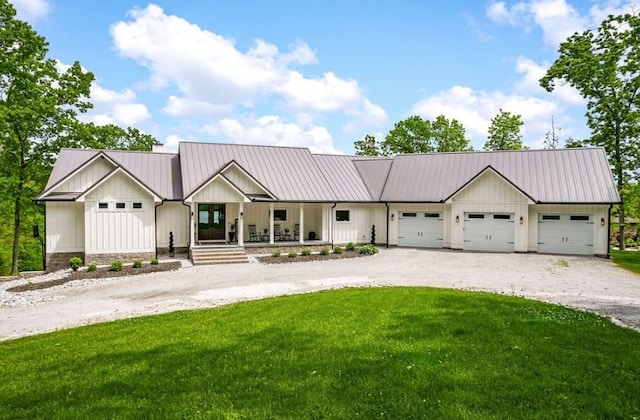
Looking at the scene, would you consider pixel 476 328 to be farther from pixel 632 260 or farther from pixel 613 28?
pixel 613 28

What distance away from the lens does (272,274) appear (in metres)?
17.0

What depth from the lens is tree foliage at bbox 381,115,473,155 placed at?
1744 inches

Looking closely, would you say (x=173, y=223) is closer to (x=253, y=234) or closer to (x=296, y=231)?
(x=253, y=234)

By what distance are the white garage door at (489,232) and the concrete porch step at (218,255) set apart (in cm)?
1252

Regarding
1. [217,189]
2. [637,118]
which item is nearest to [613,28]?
[637,118]

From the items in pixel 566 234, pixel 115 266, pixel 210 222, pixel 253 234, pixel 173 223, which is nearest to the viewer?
pixel 115 266

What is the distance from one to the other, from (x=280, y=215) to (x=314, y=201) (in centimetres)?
277

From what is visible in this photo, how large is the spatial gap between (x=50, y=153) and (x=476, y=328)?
25.2 metres

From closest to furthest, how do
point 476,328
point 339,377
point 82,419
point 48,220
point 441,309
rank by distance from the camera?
point 82,419
point 339,377
point 476,328
point 441,309
point 48,220

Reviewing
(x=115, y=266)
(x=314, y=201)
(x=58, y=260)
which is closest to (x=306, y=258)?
(x=314, y=201)

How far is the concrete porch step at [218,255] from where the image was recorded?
64.4 ft

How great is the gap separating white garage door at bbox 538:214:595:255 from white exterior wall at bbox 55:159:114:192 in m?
23.0

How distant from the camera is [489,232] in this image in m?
23.2

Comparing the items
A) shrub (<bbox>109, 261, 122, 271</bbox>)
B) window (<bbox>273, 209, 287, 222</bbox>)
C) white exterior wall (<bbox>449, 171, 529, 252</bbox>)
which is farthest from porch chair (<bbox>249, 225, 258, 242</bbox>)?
white exterior wall (<bbox>449, 171, 529, 252</bbox>)
